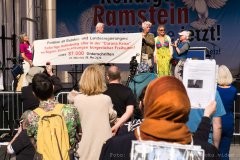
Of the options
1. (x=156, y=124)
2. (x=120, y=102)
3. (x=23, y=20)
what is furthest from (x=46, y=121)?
(x=23, y=20)

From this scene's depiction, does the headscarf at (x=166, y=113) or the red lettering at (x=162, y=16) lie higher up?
the red lettering at (x=162, y=16)

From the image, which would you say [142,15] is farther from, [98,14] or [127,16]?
[98,14]

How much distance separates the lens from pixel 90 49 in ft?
41.5

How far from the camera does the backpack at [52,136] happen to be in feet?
15.1

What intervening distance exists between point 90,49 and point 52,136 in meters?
8.13

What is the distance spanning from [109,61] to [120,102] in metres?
6.60

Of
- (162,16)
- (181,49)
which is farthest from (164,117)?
(162,16)

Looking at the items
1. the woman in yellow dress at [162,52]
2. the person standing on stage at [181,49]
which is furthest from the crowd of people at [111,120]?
the woman in yellow dress at [162,52]

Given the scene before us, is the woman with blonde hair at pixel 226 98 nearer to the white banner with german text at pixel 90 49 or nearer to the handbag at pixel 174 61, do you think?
the white banner with german text at pixel 90 49

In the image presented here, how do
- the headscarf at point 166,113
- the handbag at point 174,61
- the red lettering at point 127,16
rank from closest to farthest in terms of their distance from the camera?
the headscarf at point 166,113 → the handbag at point 174,61 → the red lettering at point 127,16

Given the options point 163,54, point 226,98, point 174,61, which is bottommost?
point 226,98

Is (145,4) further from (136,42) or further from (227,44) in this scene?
(136,42)

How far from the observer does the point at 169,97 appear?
2.66m

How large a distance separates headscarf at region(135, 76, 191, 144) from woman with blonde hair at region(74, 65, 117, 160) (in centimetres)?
269
